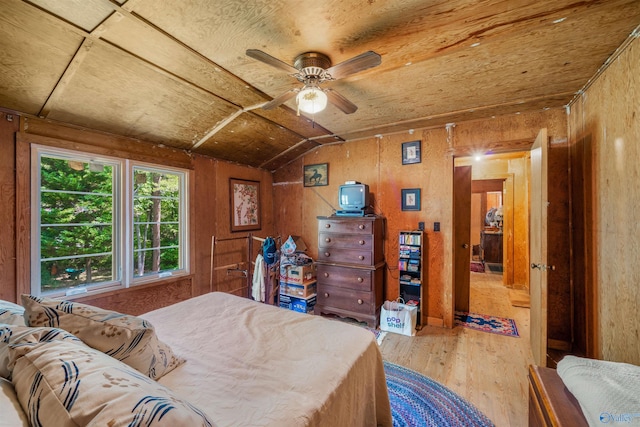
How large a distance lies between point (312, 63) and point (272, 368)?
1.84m

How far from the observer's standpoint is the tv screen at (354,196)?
334cm

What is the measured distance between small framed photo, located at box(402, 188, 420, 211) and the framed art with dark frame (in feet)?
7.54

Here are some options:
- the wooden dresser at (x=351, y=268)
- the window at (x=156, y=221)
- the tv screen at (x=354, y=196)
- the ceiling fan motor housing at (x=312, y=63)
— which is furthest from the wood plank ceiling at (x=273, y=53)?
the wooden dresser at (x=351, y=268)

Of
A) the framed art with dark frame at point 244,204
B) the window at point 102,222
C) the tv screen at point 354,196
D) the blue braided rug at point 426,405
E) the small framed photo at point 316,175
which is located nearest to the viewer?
the blue braided rug at point 426,405

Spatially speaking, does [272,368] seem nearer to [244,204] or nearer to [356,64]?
[356,64]

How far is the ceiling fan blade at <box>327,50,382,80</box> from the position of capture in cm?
142

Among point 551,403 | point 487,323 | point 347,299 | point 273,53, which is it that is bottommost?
point 487,323

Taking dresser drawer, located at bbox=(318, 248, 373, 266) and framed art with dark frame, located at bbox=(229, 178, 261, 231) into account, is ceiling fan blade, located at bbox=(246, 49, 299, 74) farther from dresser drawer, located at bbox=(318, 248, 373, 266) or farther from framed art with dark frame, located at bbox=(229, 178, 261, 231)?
framed art with dark frame, located at bbox=(229, 178, 261, 231)

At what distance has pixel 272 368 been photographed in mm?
1176

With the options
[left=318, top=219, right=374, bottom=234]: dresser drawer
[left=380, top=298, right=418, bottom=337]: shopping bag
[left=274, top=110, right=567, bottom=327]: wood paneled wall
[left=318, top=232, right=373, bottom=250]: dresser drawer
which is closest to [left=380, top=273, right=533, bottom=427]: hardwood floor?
[left=380, top=298, right=418, bottom=337]: shopping bag

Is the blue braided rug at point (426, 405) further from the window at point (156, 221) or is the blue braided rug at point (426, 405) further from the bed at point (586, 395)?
the window at point (156, 221)

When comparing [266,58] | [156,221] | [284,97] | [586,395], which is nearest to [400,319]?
[586,395]

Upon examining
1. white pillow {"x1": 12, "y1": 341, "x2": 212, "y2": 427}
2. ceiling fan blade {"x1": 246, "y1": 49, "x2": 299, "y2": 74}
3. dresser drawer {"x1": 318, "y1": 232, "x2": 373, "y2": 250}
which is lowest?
white pillow {"x1": 12, "y1": 341, "x2": 212, "y2": 427}

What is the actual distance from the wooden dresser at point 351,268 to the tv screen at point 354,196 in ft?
0.69
